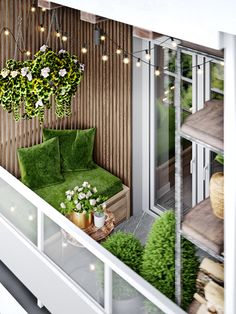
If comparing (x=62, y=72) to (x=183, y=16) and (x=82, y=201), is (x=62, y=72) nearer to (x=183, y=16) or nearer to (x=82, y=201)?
(x=82, y=201)

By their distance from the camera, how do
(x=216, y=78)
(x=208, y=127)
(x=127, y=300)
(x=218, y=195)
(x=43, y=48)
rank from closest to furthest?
(x=208, y=127) < (x=218, y=195) < (x=127, y=300) < (x=216, y=78) < (x=43, y=48)

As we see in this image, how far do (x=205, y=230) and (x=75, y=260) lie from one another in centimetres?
129

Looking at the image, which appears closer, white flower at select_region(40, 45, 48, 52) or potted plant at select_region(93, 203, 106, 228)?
potted plant at select_region(93, 203, 106, 228)

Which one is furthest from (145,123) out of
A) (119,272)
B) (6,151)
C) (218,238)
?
(218,238)

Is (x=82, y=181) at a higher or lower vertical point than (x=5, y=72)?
lower

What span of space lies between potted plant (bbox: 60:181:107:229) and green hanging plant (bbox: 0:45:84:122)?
0.77 metres

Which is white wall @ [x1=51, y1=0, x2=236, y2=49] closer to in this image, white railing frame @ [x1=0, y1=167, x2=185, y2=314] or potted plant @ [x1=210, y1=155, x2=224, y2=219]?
potted plant @ [x1=210, y1=155, x2=224, y2=219]

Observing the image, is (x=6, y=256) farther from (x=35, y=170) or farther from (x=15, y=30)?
(x=15, y=30)

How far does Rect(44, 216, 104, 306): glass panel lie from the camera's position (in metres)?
4.22

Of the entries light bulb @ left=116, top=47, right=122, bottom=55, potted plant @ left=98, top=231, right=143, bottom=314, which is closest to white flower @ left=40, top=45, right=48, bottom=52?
light bulb @ left=116, top=47, right=122, bottom=55

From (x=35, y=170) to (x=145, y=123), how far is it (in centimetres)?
118

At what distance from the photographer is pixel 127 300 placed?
3.93 metres

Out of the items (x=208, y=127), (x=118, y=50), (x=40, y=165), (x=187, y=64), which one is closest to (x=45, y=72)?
(x=118, y=50)

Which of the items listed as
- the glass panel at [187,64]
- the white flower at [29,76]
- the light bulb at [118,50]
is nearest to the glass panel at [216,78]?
the glass panel at [187,64]
